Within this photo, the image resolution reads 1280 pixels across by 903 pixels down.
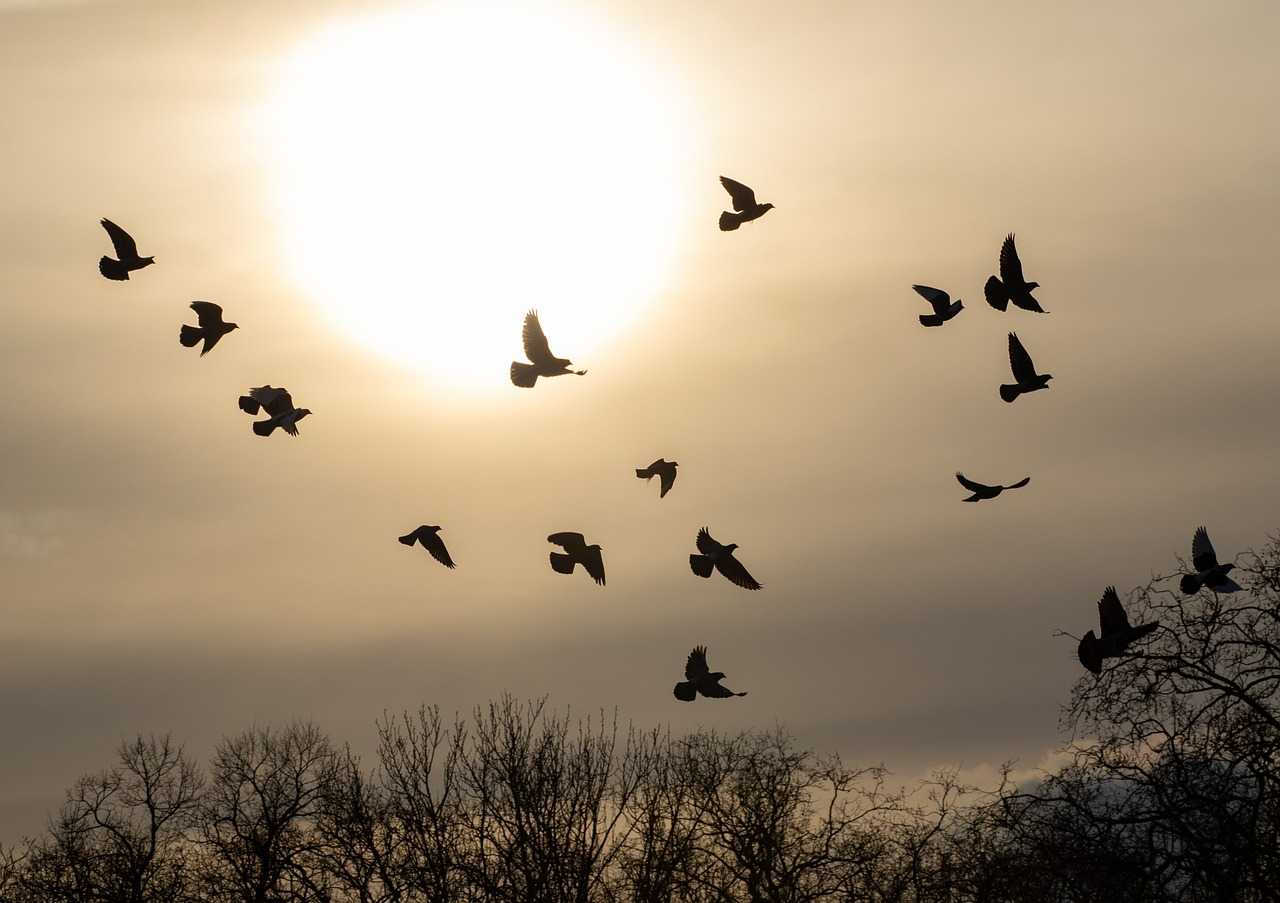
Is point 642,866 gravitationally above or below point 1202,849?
above

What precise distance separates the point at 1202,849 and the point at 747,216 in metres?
11.0

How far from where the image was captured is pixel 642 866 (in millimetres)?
31875

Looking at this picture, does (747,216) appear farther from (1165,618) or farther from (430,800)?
(430,800)

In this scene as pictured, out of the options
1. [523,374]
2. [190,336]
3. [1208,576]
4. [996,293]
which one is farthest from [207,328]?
[1208,576]

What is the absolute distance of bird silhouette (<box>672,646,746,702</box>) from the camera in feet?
57.7

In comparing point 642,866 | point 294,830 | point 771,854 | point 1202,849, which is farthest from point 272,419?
point 294,830

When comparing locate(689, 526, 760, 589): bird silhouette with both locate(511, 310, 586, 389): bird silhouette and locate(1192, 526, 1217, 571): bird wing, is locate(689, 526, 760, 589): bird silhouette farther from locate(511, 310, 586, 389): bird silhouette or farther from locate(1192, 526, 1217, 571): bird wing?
locate(1192, 526, 1217, 571): bird wing

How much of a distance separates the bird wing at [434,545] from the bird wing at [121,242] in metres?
4.64

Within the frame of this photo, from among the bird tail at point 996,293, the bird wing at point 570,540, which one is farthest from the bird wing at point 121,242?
the bird tail at point 996,293

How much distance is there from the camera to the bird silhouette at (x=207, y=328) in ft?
54.3

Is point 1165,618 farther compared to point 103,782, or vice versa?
point 103,782

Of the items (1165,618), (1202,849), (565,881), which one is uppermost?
(1165,618)

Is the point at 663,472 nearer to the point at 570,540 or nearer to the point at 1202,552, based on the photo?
the point at 570,540

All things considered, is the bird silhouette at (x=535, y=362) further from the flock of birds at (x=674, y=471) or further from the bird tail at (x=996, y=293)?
the bird tail at (x=996, y=293)
